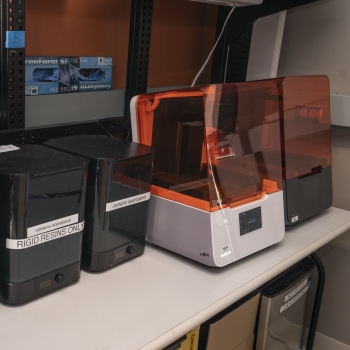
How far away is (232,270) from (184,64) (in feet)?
3.35

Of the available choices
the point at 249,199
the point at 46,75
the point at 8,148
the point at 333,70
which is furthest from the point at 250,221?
the point at 333,70

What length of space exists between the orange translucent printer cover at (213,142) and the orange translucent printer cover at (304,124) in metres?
0.05

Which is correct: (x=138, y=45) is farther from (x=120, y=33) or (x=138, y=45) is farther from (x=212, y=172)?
(x=212, y=172)

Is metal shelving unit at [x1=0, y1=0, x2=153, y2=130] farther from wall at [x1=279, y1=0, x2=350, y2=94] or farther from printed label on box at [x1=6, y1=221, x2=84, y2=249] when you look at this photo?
wall at [x1=279, y1=0, x2=350, y2=94]

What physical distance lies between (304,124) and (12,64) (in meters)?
0.91

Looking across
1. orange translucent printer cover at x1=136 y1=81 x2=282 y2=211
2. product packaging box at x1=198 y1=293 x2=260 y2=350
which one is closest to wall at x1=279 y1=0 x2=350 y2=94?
orange translucent printer cover at x1=136 y1=81 x2=282 y2=211

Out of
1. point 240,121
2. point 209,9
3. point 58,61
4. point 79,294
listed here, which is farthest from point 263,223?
point 209,9

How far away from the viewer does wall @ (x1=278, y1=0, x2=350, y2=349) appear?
1839 millimetres

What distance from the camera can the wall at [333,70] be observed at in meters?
1.84

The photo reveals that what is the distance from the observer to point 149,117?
1330 millimetres

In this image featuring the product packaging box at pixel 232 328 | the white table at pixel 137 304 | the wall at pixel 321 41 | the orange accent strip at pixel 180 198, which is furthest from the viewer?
the wall at pixel 321 41

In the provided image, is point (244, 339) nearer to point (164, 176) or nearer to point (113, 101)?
point (164, 176)

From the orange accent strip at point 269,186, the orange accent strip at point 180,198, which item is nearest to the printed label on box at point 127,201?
the orange accent strip at point 180,198

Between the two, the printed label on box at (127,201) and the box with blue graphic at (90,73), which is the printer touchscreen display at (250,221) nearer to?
the printed label on box at (127,201)
